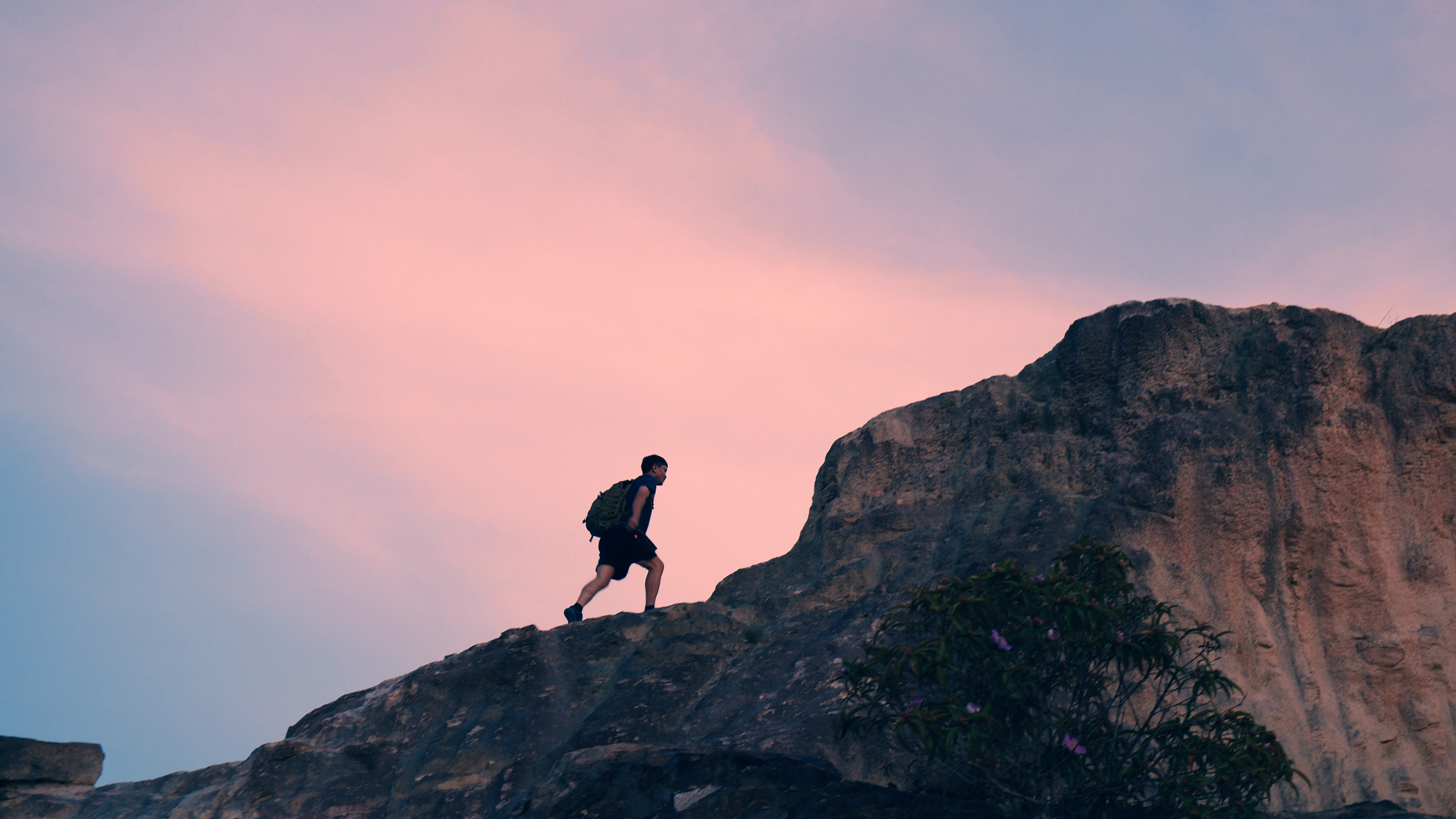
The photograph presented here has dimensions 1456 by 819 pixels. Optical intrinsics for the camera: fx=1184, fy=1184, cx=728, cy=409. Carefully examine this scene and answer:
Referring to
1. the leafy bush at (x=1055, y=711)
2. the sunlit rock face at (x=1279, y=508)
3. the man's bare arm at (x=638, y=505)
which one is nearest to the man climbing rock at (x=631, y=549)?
the man's bare arm at (x=638, y=505)

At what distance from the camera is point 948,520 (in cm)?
1038

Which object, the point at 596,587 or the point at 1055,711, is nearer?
the point at 1055,711

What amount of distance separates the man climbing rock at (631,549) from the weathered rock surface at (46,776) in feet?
18.8

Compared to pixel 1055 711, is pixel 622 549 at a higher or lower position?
higher

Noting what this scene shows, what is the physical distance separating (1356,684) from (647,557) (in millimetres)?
6435

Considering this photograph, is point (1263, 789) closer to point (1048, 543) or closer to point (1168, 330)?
point (1048, 543)

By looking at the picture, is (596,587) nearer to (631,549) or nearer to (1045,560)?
(631,549)

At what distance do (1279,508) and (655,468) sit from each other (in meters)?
5.97

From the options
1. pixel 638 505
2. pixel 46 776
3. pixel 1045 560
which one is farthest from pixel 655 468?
pixel 46 776

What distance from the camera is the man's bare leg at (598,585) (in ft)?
39.1

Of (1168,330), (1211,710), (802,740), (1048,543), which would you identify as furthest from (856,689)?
(1168,330)

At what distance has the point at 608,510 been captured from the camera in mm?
11969

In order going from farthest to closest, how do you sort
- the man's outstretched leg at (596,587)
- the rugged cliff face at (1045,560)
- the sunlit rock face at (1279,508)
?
the man's outstretched leg at (596,587)
the sunlit rock face at (1279,508)
the rugged cliff face at (1045,560)

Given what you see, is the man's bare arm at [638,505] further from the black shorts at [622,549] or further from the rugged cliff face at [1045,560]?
the rugged cliff face at [1045,560]
